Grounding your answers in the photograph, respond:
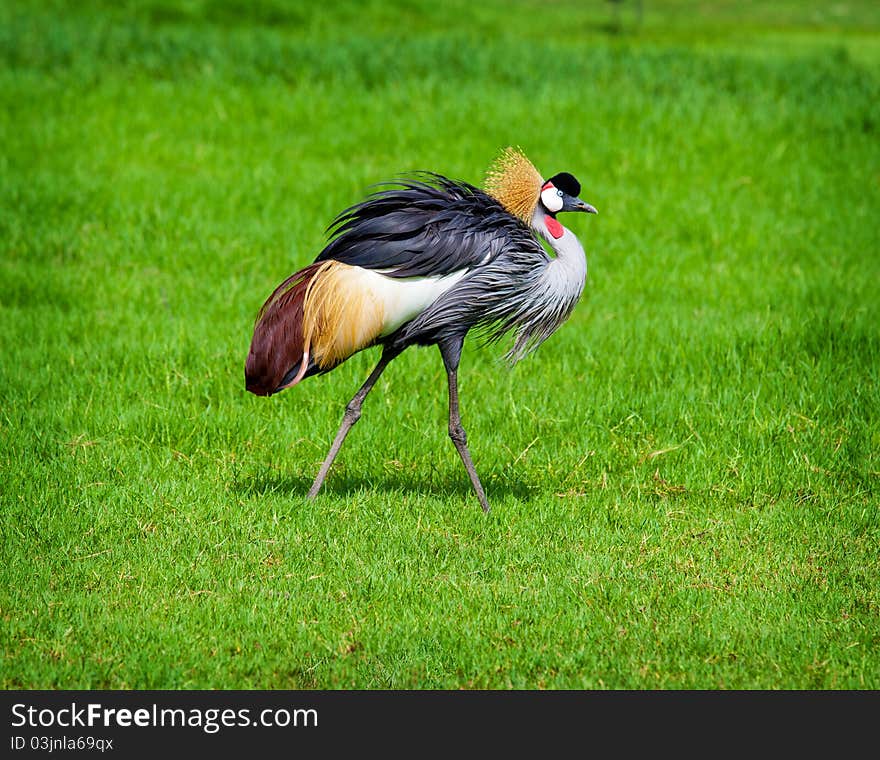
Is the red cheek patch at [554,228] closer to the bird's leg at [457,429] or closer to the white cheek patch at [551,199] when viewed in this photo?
the white cheek patch at [551,199]

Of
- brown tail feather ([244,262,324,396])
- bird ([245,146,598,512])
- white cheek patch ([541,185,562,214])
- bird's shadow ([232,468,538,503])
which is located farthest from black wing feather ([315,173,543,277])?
bird's shadow ([232,468,538,503])

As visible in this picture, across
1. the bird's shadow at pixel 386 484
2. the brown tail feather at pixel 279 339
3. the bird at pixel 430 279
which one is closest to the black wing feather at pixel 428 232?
the bird at pixel 430 279

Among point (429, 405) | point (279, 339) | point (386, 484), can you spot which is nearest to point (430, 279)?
point (279, 339)

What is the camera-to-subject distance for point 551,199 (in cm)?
599

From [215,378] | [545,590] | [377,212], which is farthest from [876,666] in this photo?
[215,378]

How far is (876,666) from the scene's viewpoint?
15.4 ft

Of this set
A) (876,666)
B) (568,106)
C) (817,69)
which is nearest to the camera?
(876,666)

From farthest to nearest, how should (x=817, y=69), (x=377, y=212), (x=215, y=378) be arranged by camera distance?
(x=817, y=69) < (x=215, y=378) < (x=377, y=212)

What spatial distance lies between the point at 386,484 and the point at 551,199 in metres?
1.76

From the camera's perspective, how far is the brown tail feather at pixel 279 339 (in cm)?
580

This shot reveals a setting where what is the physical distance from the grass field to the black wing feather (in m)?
1.26

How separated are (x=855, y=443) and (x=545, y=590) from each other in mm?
2732

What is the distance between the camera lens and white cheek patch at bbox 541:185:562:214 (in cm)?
599

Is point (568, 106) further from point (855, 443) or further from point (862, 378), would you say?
point (855, 443)
